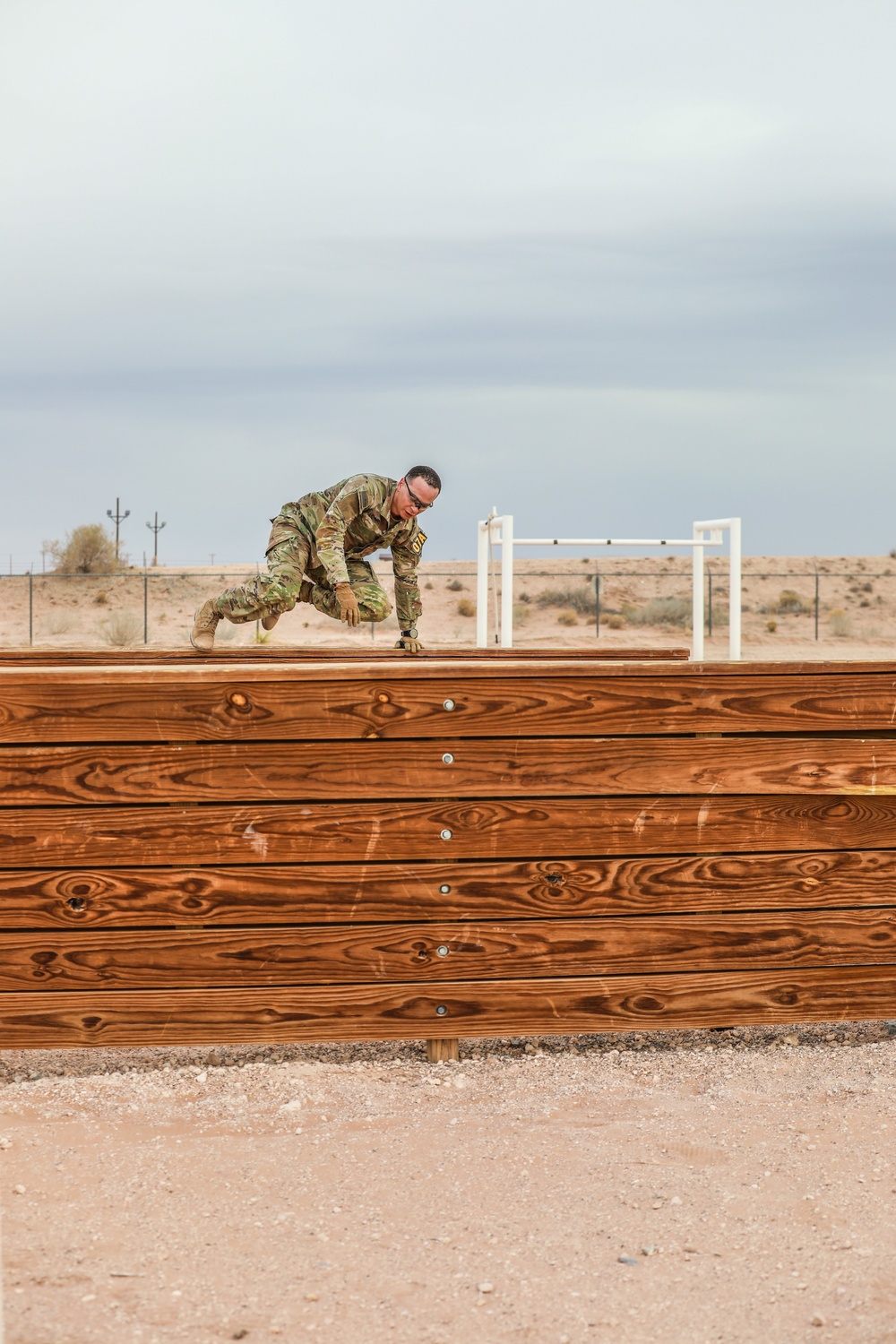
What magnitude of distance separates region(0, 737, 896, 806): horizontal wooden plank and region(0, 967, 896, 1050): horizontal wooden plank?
2.11ft

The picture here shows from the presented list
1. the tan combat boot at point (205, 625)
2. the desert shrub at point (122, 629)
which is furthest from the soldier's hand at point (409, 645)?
the desert shrub at point (122, 629)

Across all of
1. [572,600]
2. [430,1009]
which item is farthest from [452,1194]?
[572,600]

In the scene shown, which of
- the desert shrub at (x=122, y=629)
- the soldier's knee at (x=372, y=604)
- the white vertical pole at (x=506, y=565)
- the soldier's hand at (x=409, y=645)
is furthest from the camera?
the desert shrub at (x=122, y=629)

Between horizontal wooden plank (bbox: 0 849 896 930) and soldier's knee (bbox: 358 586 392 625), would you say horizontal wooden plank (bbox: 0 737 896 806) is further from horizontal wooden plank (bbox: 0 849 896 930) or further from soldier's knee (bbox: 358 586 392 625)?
soldier's knee (bbox: 358 586 392 625)

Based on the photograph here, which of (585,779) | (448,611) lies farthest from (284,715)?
(448,611)

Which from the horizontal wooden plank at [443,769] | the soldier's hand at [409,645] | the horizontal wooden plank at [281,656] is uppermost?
the soldier's hand at [409,645]

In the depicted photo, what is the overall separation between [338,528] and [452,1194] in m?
3.92

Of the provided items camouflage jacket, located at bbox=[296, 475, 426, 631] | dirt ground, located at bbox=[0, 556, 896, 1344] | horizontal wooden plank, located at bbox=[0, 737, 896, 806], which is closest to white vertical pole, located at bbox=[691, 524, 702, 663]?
camouflage jacket, located at bbox=[296, 475, 426, 631]

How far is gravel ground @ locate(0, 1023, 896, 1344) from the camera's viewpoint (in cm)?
286

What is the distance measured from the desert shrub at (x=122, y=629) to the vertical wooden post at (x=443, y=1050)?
103ft

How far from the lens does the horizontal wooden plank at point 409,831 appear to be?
4.25 meters

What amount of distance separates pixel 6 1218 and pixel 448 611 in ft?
153

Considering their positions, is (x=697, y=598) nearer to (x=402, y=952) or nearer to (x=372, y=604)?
(x=372, y=604)

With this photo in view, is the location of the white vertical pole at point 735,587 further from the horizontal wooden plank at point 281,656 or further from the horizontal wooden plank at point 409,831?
the horizontal wooden plank at point 409,831
